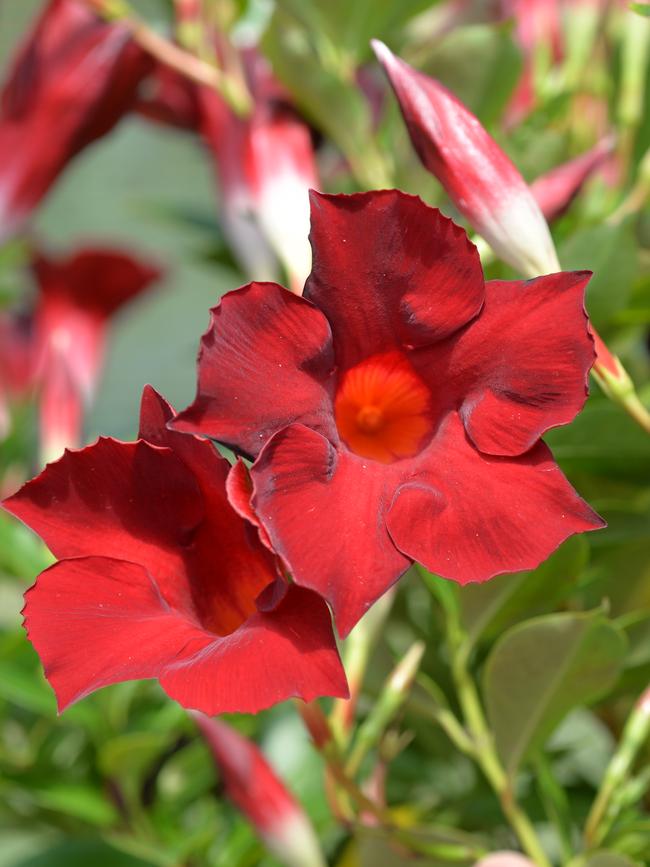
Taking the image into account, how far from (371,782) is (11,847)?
485 millimetres

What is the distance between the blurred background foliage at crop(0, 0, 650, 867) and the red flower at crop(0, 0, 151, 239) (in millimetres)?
92

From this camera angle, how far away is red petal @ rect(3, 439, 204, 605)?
332mm

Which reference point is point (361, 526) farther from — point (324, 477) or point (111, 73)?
point (111, 73)

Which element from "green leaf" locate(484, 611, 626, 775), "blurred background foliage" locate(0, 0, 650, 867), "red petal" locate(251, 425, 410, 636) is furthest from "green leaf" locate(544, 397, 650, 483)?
"red petal" locate(251, 425, 410, 636)

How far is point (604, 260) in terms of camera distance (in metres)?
0.48

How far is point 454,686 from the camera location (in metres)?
0.54

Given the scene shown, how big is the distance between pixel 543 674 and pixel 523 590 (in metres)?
0.05

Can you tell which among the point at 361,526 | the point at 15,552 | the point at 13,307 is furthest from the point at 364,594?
the point at 13,307

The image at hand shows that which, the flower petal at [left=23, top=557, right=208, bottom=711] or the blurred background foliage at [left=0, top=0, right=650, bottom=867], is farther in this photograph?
the blurred background foliage at [left=0, top=0, right=650, bottom=867]

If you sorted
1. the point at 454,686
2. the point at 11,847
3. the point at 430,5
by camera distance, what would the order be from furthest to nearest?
the point at 11,847
the point at 430,5
the point at 454,686

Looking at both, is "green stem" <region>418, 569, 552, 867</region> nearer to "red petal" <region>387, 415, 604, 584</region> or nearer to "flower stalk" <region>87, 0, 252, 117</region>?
"red petal" <region>387, 415, 604, 584</region>

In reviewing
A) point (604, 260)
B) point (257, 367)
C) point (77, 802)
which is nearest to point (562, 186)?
point (604, 260)

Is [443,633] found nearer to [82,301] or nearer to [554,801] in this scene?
[554,801]

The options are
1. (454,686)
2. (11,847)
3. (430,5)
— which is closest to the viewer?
(454,686)
